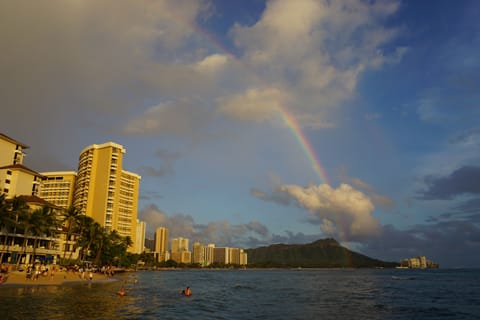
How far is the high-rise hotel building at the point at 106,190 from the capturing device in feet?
572

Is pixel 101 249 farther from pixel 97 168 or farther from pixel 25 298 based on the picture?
pixel 25 298

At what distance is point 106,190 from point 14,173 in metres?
67.3

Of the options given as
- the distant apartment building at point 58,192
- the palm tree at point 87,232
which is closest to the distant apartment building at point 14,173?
the palm tree at point 87,232

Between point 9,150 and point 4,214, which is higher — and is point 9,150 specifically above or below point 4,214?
above

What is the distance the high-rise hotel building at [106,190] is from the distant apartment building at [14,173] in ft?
175

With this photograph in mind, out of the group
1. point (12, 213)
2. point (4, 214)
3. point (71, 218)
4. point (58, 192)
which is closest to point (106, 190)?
point (58, 192)

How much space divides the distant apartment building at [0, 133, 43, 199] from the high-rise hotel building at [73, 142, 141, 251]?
53.3m

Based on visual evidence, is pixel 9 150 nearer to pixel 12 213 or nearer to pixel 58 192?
pixel 12 213

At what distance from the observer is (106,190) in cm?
17450

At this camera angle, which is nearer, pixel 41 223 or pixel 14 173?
pixel 41 223

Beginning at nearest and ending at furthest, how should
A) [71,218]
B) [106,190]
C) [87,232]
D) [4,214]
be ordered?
[4,214], [71,218], [87,232], [106,190]

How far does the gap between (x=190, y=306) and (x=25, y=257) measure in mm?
63340

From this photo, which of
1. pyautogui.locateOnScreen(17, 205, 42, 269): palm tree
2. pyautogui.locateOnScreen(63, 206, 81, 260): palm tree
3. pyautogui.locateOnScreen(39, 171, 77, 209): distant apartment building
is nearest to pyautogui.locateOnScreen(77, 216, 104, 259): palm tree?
pyautogui.locateOnScreen(63, 206, 81, 260): palm tree

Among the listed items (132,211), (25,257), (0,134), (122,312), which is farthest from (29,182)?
(122,312)
